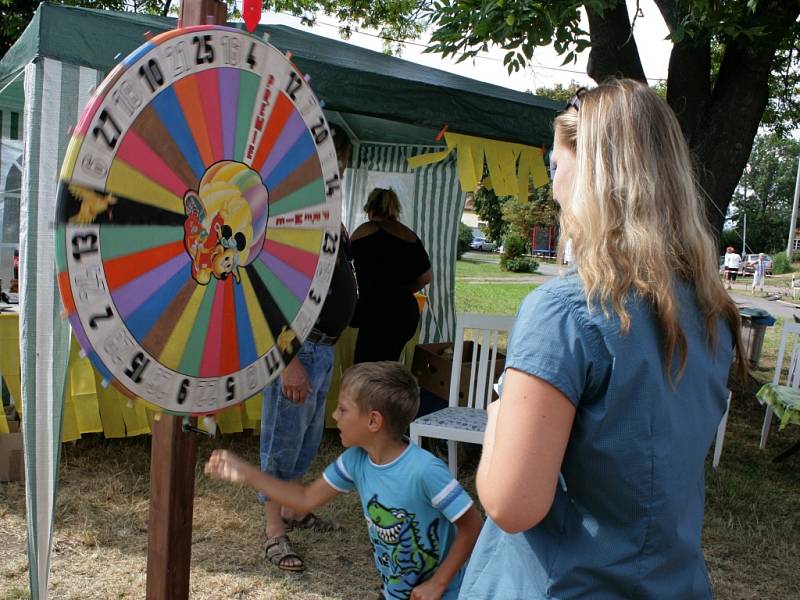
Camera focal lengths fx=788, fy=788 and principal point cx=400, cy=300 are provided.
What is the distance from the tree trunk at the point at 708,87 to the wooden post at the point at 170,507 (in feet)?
14.7

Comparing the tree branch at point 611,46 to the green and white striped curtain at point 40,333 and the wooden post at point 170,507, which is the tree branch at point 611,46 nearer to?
the green and white striped curtain at point 40,333

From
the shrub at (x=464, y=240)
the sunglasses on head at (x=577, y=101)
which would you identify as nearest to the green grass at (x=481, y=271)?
the shrub at (x=464, y=240)

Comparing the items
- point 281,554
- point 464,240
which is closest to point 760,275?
point 464,240

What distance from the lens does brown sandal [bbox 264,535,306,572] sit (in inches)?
122

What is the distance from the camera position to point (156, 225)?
1390 millimetres

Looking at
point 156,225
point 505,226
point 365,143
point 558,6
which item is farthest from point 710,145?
point 505,226

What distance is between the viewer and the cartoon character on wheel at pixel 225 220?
147 cm

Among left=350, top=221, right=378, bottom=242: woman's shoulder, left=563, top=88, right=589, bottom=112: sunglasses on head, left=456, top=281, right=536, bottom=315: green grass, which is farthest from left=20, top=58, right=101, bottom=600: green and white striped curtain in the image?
left=456, top=281, right=536, bottom=315: green grass

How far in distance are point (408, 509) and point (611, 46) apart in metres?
4.49

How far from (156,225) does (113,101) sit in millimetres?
225

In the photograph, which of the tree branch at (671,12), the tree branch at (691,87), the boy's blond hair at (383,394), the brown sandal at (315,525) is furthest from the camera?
the tree branch at (691,87)

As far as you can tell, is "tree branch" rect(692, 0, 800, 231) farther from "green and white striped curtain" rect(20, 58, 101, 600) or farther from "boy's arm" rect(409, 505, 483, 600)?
"green and white striped curtain" rect(20, 58, 101, 600)

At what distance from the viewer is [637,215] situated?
101cm

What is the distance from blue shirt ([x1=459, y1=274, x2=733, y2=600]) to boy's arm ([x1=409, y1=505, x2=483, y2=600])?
2.76ft
